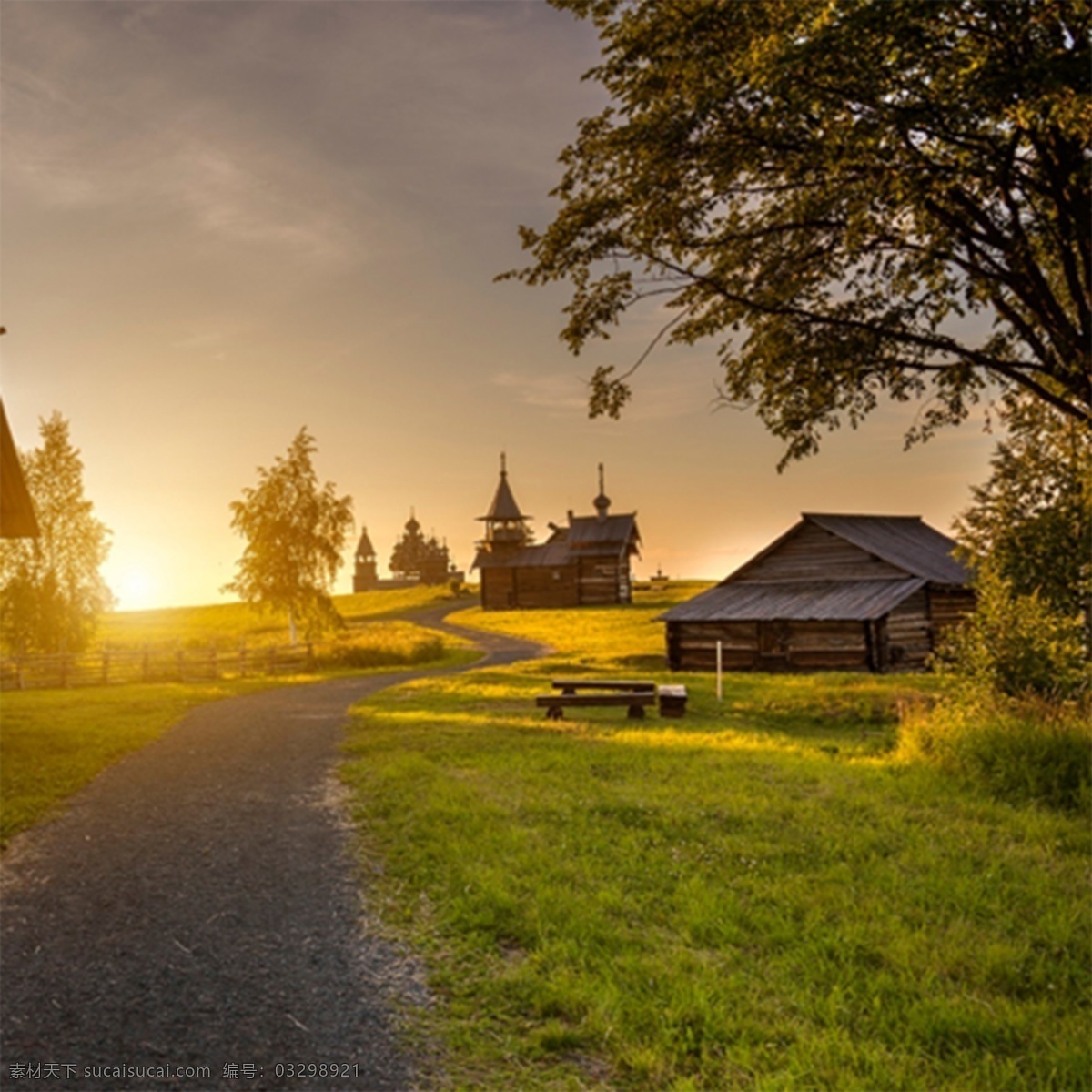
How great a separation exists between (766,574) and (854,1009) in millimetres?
32220

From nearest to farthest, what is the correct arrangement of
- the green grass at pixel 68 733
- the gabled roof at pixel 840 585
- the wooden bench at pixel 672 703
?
the green grass at pixel 68 733 → the wooden bench at pixel 672 703 → the gabled roof at pixel 840 585

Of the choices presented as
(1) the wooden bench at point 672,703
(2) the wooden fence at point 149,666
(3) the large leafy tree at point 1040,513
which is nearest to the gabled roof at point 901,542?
(3) the large leafy tree at point 1040,513

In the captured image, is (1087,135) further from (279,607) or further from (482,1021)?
(279,607)

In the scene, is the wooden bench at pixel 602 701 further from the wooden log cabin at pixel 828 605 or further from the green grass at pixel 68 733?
the wooden log cabin at pixel 828 605

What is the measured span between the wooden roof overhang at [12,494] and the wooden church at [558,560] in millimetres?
53501

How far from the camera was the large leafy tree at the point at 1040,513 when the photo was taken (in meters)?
16.5

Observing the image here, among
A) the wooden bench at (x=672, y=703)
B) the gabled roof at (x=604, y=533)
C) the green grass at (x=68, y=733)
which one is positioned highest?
the gabled roof at (x=604, y=533)

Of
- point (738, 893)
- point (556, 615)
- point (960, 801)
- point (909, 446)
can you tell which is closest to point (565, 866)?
point (738, 893)

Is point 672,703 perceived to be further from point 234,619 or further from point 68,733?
point 234,619

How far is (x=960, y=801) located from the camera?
10562 millimetres

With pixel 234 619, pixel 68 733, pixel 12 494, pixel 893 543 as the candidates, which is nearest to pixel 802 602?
pixel 893 543

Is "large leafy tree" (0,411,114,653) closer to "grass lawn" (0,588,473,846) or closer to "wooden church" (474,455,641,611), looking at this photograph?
"grass lawn" (0,588,473,846)

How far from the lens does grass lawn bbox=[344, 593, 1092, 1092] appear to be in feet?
16.6

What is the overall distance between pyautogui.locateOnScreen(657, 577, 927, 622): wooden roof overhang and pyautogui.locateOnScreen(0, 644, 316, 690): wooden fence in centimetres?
1620
